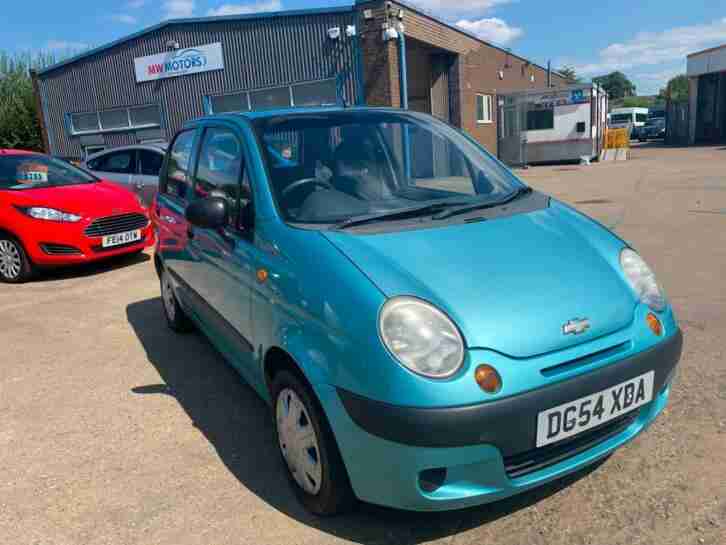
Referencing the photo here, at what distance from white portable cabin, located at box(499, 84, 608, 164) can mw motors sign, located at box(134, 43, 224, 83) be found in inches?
458

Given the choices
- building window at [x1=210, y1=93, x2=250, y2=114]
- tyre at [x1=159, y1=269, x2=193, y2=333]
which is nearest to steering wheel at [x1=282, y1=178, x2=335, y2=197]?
tyre at [x1=159, y1=269, x2=193, y2=333]

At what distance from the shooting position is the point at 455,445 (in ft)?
6.59

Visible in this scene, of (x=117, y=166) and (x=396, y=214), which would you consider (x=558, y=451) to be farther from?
(x=117, y=166)

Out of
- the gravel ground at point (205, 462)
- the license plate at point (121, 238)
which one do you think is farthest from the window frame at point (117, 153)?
the gravel ground at point (205, 462)

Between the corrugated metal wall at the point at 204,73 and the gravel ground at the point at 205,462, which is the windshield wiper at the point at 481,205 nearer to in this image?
the gravel ground at the point at 205,462

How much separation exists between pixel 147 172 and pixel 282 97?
8.21 metres

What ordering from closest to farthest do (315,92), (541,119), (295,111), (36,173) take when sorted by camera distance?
(295,111) < (36,173) < (315,92) < (541,119)

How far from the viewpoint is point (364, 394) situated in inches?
81.7

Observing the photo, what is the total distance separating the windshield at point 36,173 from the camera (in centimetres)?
748

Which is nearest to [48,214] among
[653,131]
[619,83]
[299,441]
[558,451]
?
[299,441]

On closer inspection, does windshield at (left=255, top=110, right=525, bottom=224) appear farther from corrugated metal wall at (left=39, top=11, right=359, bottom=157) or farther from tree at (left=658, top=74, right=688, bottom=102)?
tree at (left=658, top=74, right=688, bottom=102)

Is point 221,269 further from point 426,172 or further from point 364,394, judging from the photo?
point 364,394

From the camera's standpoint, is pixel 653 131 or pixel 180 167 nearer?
pixel 180 167

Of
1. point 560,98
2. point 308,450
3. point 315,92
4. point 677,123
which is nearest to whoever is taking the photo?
point 308,450
